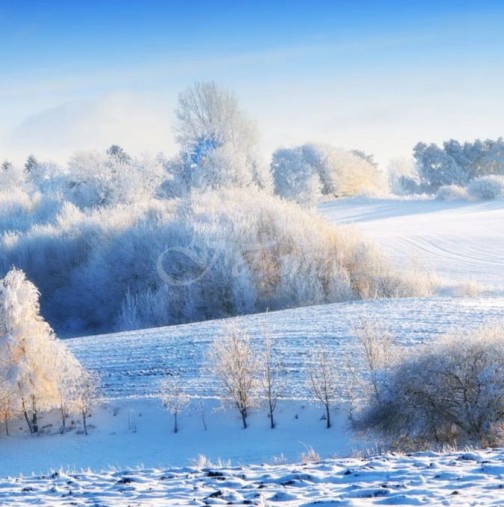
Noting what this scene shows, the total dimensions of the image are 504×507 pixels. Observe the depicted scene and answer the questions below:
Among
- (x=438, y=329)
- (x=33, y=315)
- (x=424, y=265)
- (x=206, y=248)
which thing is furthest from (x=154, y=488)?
(x=424, y=265)

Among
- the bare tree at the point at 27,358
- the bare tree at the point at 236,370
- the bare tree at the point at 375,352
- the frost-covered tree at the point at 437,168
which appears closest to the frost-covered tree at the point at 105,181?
the bare tree at the point at 27,358

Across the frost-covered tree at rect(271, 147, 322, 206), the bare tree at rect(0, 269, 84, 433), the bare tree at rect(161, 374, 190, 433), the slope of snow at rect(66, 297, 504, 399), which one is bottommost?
the bare tree at rect(161, 374, 190, 433)

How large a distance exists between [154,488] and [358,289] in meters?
29.5

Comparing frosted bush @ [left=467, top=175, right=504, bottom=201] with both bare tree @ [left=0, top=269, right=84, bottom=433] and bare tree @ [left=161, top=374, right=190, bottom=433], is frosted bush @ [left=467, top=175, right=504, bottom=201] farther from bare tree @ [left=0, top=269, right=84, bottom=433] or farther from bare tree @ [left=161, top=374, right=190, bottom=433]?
bare tree @ [left=161, top=374, right=190, bottom=433]

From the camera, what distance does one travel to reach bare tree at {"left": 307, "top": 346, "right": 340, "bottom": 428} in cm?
1877

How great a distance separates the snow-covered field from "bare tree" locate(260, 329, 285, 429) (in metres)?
0.24

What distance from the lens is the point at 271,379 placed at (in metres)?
20.6

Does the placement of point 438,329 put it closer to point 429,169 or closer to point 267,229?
point 267,229

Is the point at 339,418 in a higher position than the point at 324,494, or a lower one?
lower

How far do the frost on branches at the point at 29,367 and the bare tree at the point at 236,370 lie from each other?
389 cm

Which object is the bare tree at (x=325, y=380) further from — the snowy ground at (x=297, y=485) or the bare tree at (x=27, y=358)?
the snowy ground at (x=297, y=485)

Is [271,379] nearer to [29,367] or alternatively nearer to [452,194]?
[29,367]

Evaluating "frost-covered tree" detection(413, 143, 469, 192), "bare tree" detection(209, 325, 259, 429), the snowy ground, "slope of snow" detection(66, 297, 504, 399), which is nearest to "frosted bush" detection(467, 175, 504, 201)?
Answer: "frost-covered tree" detection(413, 143, 469, 192)

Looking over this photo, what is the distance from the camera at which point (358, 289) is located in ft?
123
